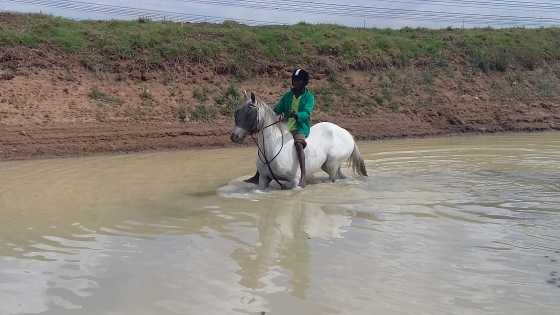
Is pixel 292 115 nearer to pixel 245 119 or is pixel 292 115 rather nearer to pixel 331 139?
pixel 245 119

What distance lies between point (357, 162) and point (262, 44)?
50.5 feet

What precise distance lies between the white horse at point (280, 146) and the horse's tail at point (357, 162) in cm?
34

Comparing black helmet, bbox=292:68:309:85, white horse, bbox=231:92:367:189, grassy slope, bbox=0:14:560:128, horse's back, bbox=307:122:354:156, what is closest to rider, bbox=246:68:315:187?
black helmet, bbox=292:68:309:85

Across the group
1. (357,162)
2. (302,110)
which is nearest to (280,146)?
(302,110)

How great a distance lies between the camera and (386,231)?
6.41 meters

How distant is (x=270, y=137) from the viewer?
8.84 meters

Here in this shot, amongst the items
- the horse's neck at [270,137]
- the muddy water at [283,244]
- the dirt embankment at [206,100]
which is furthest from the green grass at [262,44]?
the horse's neck at [270,137]

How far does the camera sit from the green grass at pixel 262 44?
21.3 meters

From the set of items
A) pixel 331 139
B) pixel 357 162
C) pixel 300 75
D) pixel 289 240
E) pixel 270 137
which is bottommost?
pixel 289 240

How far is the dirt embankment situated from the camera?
620 inches

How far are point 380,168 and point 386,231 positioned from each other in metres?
5.16

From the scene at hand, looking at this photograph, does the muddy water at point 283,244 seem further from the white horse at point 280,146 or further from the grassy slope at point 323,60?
the grassy slope at point 323,60

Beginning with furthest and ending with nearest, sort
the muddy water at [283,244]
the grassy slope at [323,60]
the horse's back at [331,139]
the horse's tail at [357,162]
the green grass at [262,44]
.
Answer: the green grass at [262,44] < the grassy slope at [323,60] < the horse's tail at [357,162] < the horse's back at [331,139] < the muddy water at [283,244]

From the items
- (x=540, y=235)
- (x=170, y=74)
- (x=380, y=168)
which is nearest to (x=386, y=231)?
(x=540, y=235)
